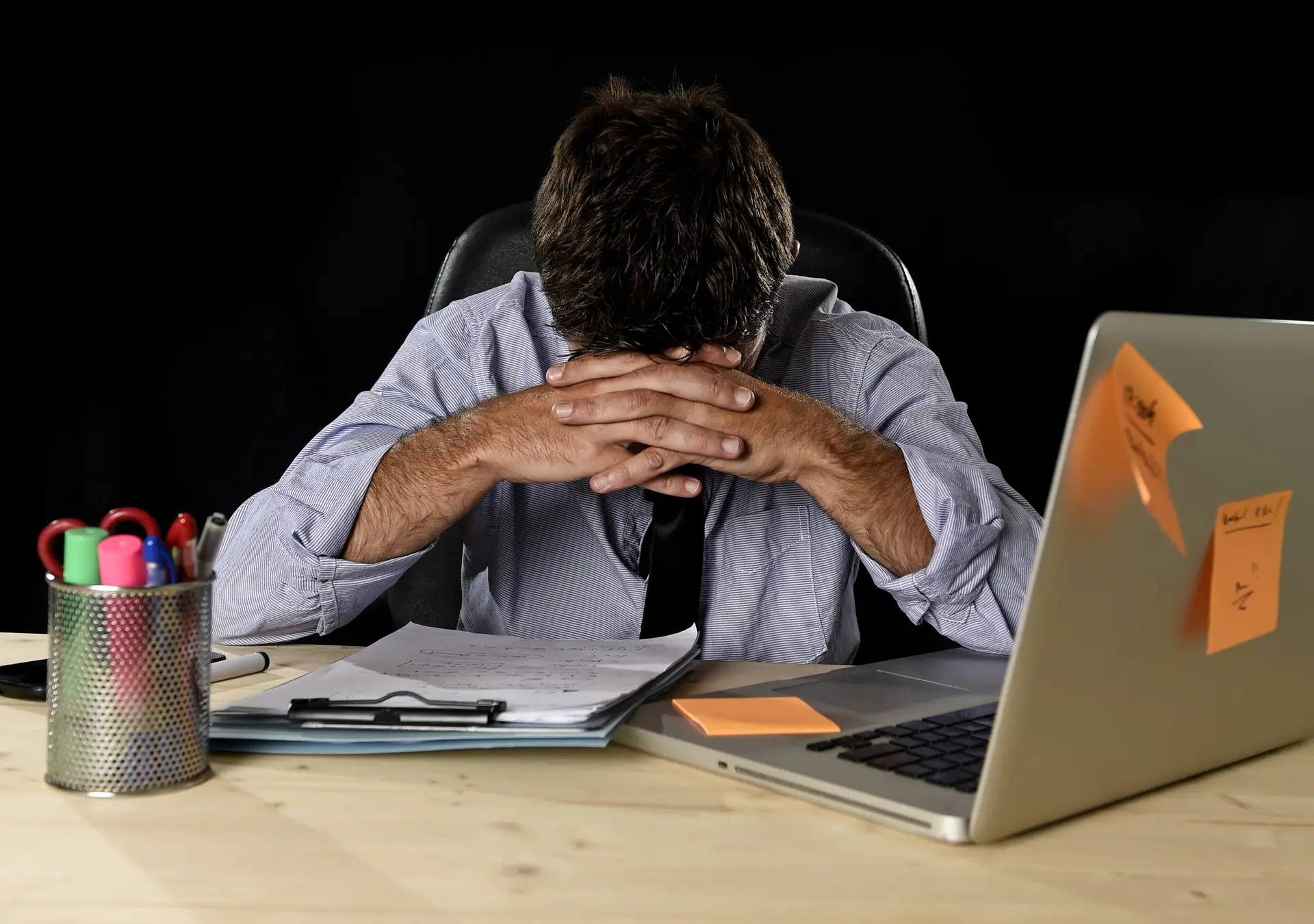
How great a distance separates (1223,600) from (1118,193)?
1.59 metres

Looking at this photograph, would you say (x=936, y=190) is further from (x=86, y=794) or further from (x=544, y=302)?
(x=86, y=794)

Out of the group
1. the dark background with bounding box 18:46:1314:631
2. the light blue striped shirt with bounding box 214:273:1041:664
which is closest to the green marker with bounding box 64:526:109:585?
the light blue striped shirt with bounding box 214:273:1041:664

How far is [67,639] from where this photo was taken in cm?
68

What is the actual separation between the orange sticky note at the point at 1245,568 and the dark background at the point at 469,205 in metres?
1.43

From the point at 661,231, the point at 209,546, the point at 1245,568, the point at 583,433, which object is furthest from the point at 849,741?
the point at 661,231

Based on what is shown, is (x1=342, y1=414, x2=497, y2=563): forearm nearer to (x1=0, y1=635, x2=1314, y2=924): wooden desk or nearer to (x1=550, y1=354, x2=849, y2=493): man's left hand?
(x1=550, y1=354, x2=849, y2=493): man's left hand

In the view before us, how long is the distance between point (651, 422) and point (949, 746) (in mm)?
511

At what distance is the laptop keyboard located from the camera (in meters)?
0.71

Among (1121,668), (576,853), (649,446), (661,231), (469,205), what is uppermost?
(469,205)

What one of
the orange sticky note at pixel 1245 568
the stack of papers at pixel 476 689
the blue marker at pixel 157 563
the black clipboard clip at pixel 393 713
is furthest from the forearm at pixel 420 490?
the orange sticky note at pixel 1245 568

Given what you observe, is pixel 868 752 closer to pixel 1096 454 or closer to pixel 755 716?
pixel 755 716

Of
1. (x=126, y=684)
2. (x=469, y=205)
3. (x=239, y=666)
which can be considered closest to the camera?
(x=126, y=684)

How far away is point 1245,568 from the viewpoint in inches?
27.4

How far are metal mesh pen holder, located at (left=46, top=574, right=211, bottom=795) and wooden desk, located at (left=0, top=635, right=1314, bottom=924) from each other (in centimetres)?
2
